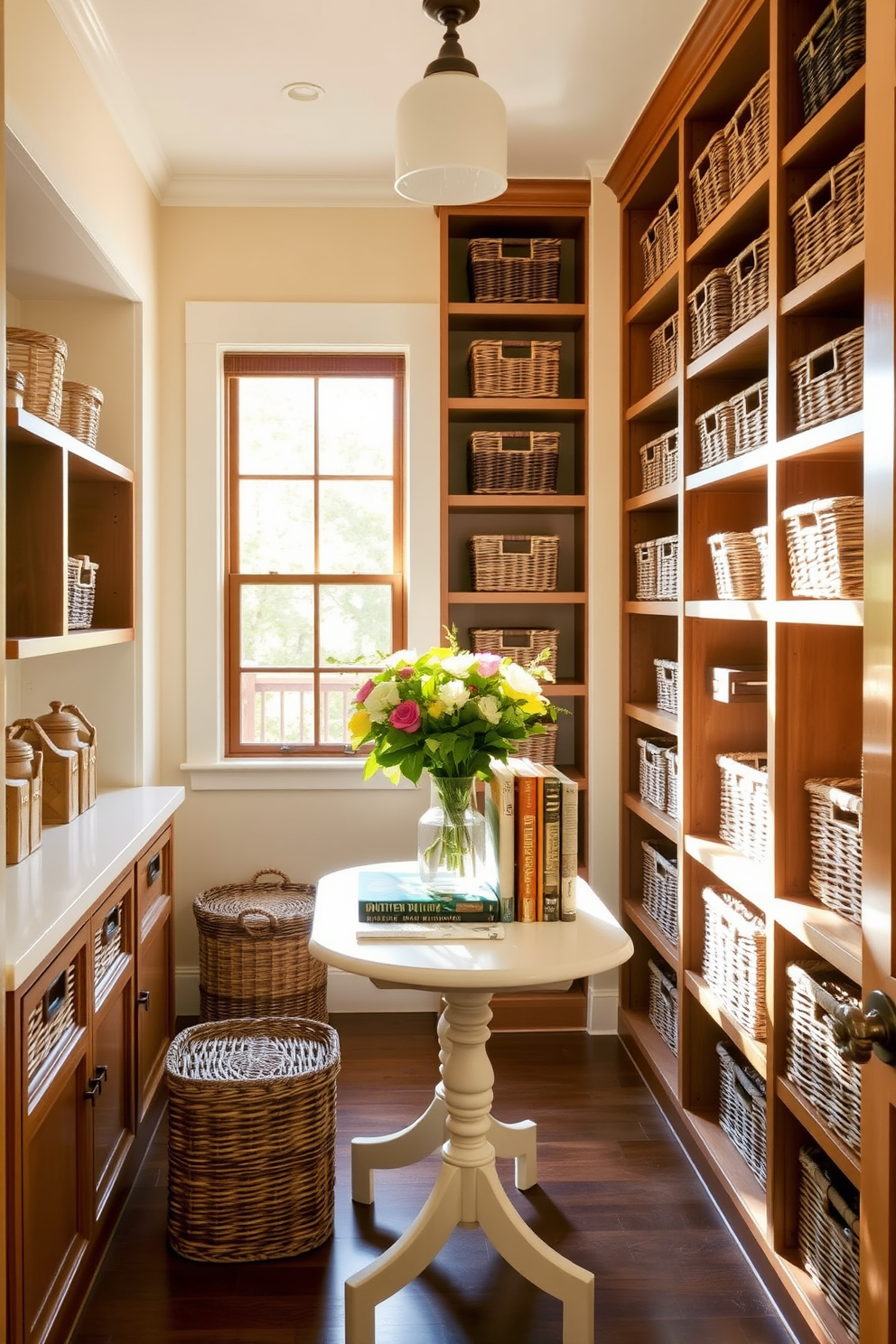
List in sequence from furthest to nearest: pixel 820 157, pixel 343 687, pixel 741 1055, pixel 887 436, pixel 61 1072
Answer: pixel 343 687 → pixel 741 1055 → pixel 820 157 → pixel 61 1072 → pixel 887 436

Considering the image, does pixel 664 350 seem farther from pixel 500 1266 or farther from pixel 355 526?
pixel 500 1266

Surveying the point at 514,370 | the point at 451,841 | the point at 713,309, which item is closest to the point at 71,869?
the point at 451,841

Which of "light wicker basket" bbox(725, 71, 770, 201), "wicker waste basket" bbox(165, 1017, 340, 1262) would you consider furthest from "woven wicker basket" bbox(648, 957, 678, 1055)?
"light wicker basket" bbox(725, 71, 770, 201)

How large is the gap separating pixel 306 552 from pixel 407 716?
6.40 feet

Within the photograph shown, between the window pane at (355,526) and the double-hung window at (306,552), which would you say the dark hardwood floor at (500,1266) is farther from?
the window pane at (355,526)

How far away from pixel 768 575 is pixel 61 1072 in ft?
5.66

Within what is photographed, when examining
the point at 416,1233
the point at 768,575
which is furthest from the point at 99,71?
the point at 416,1233

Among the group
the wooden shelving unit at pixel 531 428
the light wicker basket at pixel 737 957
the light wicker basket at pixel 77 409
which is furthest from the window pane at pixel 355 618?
the light wicker basket at pixel 737 957

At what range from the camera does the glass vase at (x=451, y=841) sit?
7.50ft

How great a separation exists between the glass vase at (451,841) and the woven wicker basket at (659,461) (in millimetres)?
1328

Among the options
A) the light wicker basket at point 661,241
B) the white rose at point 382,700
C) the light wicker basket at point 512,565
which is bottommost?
the white rose at point 382,700

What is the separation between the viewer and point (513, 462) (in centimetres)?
376

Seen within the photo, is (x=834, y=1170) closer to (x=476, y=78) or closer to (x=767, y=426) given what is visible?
(x=767, y=426)

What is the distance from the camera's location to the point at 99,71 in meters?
2.88
